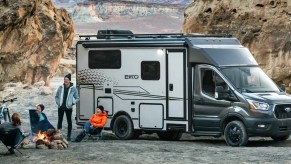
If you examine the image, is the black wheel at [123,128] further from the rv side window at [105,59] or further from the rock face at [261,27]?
the rock face at [261,27]

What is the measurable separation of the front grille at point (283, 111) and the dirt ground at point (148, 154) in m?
0.84

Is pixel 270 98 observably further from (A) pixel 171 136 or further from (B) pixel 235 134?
(A) pixel 171 136

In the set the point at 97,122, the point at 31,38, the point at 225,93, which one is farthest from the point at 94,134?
the point at 31,38

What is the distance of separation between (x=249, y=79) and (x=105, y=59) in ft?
14.2

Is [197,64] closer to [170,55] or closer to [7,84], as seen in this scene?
[170,55]

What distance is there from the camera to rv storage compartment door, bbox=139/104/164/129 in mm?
22109

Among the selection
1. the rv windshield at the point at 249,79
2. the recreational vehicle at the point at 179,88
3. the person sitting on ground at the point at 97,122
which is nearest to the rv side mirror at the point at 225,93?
the recreational vehicle at the point at 179,88

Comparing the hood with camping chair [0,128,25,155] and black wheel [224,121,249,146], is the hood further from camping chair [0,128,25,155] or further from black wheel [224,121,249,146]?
camping chair [0,128,25,155]

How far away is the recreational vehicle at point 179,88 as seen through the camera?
67.3ft

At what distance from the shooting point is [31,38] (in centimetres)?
3869

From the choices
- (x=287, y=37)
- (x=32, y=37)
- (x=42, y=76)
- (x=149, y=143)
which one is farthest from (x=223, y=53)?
(x=42, y=76)

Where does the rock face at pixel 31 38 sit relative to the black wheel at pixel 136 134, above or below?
above

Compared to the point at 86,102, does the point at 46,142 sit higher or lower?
lower

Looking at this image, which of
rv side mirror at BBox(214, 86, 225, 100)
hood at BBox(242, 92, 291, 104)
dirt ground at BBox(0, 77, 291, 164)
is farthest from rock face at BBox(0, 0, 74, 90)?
hood at BBox(242, 92, 291, 104)
